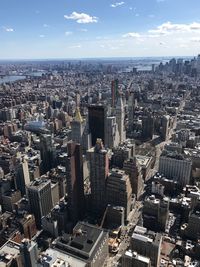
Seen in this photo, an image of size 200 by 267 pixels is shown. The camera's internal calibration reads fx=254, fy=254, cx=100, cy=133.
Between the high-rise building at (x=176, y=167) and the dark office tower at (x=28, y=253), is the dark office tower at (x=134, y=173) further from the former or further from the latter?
the dark office tower at (x=28, y=253)

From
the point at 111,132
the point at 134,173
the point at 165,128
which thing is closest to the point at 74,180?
the point at 134,173

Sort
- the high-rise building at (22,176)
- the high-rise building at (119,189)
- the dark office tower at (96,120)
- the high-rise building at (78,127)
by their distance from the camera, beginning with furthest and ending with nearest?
the dark office tower at (96,120) → the high-rise building at (78,127) → the high-rise building at (22,176) → the high-rise building at (119,189)

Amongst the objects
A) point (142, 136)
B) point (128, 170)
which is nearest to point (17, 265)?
point (128, 170)

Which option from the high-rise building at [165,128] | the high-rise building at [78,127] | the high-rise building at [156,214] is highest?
the high-rise building at [78,127]

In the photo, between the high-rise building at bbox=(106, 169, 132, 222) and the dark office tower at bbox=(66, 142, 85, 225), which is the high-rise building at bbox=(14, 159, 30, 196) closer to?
the dark office tower at bbox=(66, 142, 85, 225)

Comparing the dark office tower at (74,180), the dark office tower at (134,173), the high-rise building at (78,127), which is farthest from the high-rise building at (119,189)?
the high-rise building at (78,127)
